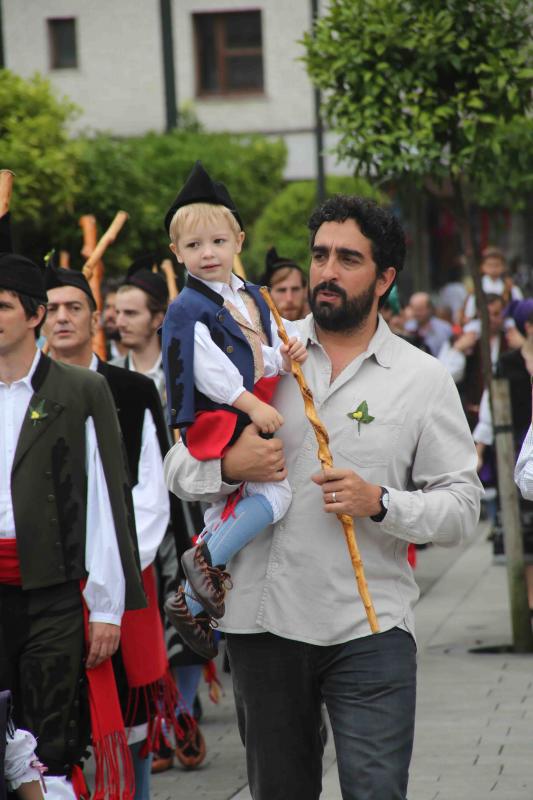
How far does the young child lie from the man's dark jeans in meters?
0.19

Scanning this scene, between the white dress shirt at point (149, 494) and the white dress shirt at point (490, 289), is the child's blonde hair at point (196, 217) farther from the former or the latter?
the white dress shirt at point (490, 289)

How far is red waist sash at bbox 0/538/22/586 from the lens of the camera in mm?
4859

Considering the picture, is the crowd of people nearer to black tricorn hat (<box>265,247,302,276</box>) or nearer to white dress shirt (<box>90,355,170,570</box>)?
white dress shirt (<box>90,355,170,570</box>)

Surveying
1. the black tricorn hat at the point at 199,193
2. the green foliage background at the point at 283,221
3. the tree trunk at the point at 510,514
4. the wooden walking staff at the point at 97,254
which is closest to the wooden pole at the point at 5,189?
the black tricorn hat at the point at 199,193

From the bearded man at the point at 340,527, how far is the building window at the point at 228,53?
29.9 meters

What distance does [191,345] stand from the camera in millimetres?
4355

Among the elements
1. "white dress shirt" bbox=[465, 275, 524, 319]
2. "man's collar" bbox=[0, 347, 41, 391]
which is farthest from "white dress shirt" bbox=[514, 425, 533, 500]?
"white dress shirt" bbox=[465, 275, 524, 319]

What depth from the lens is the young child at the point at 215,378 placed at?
4.23 metres

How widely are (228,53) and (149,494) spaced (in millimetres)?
28361

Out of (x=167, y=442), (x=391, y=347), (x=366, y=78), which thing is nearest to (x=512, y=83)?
(x=366, y=78)

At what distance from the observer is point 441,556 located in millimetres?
12523

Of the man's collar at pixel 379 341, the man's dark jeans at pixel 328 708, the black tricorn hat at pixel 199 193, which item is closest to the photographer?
the man's dark jeans at pixel 328 708

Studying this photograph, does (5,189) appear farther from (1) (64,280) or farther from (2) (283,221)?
(2) (283,221)

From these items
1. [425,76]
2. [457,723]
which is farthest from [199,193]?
[425,76]
